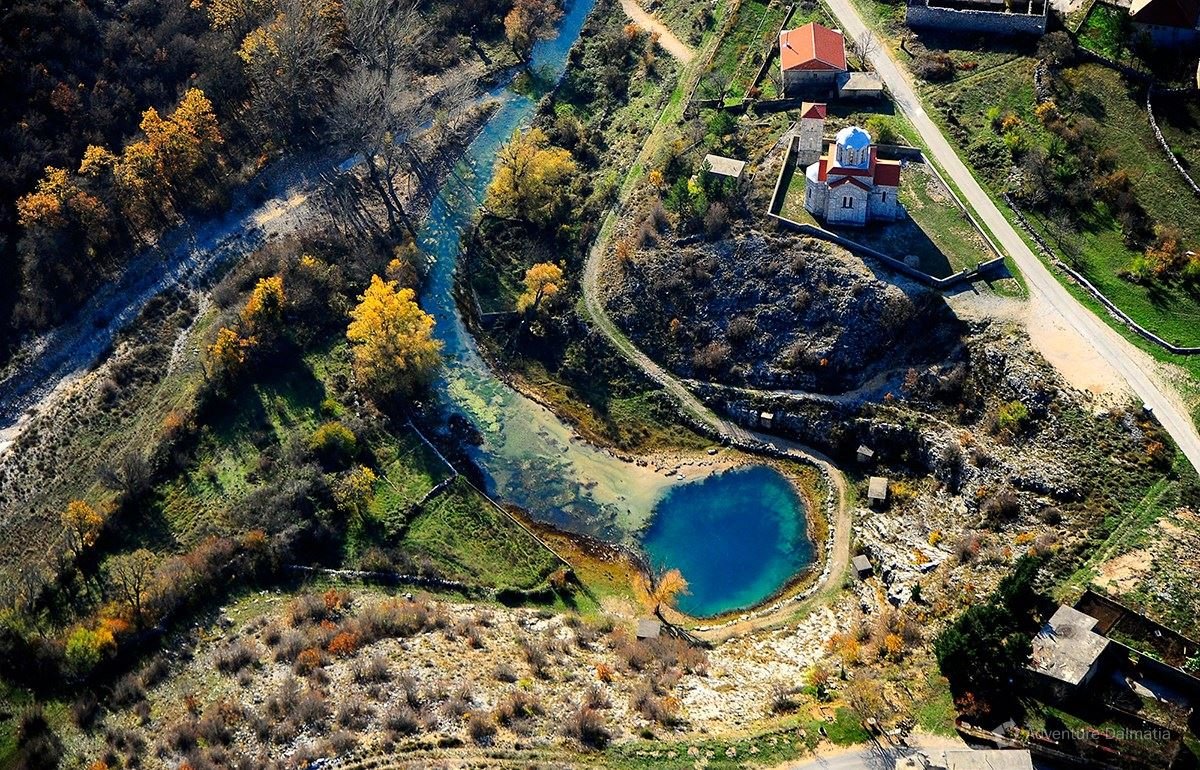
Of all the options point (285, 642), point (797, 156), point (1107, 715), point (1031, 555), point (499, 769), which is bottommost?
point (1107, 715)

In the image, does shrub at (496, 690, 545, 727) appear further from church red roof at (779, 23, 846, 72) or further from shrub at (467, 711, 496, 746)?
church red roof at (779, 23, 846, 72)

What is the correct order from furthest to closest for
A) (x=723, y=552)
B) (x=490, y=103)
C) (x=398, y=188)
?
(x=490, y=103), (x=398, y=188), (x=723, y=552)

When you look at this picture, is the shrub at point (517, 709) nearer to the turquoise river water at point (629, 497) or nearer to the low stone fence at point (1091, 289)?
the turquoise river water at point (629, 497)

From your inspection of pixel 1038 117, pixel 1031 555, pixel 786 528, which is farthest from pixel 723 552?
pixel 1038 117

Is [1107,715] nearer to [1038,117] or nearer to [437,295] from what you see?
[1038,117]

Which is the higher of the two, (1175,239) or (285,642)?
(285,642)

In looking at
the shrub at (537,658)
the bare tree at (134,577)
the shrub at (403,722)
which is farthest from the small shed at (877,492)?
the bare tree at (134,577)
